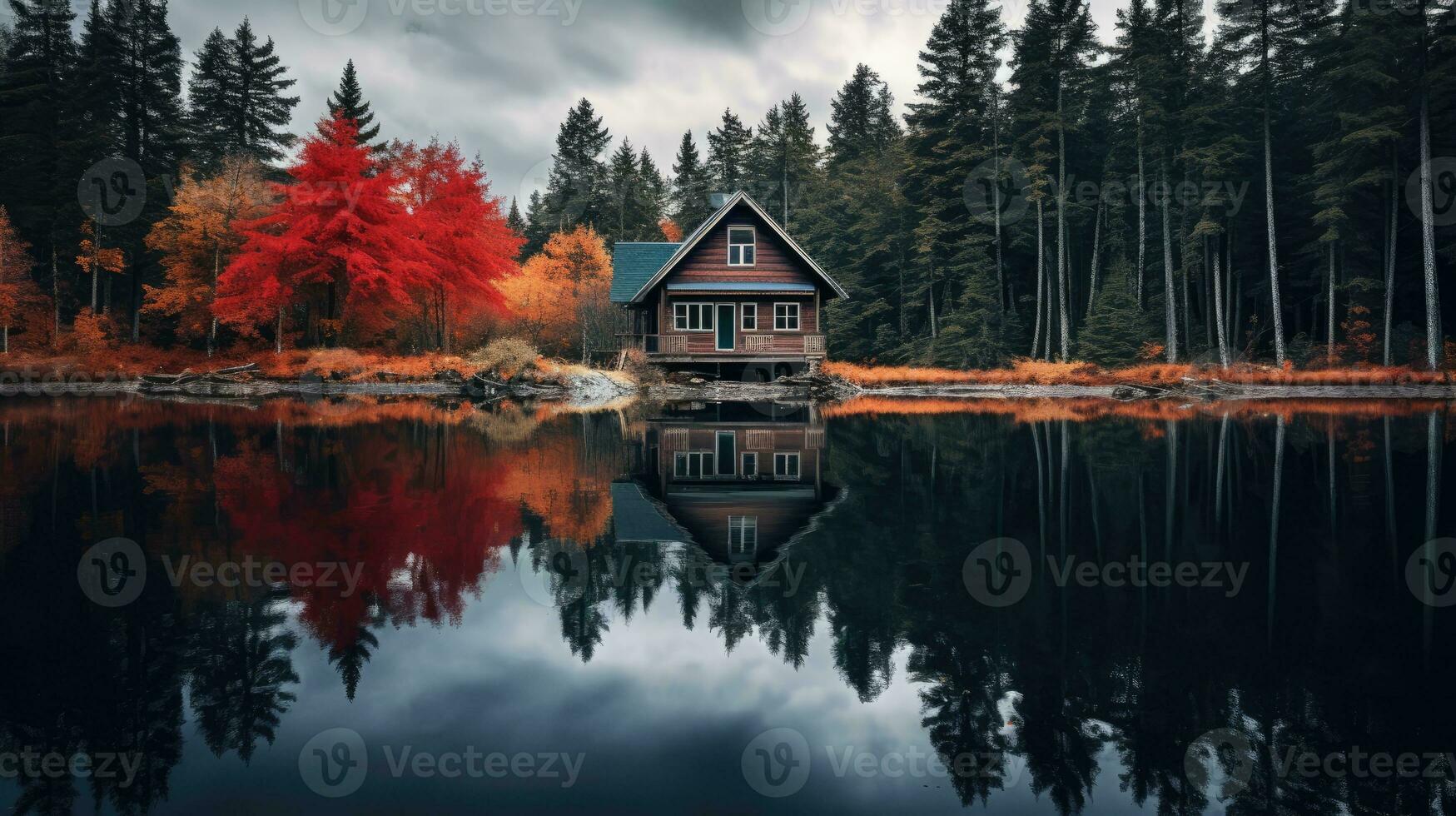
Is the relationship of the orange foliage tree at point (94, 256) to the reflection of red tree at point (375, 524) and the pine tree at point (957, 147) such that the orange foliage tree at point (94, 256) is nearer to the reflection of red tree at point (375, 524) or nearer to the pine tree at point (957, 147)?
the reflection of red tree at point (375, 524)

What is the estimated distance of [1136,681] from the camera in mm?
4398

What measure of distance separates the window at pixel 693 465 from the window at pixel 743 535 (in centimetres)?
329

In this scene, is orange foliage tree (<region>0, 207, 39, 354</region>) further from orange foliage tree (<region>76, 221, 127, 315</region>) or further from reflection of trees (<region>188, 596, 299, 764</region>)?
reflection of trees (<region>188, 596, 299, 764</region>)

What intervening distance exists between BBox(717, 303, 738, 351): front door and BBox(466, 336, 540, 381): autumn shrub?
8.85 metres

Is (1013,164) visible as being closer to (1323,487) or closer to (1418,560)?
(1323,487)

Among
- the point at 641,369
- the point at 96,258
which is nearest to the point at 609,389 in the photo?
the point at 641,369

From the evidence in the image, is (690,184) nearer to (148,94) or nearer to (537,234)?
(537,234)

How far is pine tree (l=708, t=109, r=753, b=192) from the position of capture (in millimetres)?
70312

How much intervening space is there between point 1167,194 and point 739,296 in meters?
21.8

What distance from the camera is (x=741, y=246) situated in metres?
36.2

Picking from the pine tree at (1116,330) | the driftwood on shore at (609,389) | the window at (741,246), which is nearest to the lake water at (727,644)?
the driftwood on shore at (609,389)

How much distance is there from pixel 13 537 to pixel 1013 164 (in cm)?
4200

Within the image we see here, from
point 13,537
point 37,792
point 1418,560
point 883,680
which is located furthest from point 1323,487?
point 13,537

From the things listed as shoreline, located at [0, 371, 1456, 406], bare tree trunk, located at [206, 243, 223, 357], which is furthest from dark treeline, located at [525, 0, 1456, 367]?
bare tree trunk, located at [206, 243, 223, 357]
